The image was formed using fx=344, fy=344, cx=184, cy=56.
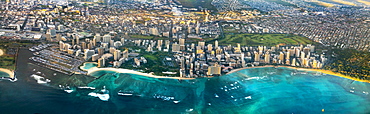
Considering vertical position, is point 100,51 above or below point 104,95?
above

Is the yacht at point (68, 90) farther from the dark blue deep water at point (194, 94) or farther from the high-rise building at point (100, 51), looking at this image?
the high-rise building at point (100, 51)

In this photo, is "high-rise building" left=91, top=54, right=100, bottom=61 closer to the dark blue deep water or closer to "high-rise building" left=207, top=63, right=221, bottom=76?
the dark blue deep water

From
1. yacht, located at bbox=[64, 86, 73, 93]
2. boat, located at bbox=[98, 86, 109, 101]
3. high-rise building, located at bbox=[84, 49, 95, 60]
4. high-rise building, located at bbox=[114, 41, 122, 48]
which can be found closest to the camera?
boat, located at bbox=[98, 86, 109, 101]

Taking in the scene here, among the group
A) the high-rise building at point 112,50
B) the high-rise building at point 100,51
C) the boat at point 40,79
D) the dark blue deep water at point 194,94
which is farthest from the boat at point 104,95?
the high-rise building at point 112,50

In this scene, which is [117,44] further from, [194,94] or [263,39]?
[263,39]

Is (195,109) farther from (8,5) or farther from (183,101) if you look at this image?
(8,5)

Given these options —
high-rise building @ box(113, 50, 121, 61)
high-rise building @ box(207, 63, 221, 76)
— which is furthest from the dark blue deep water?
high-rise building @ box(113, 50, 121, 61)

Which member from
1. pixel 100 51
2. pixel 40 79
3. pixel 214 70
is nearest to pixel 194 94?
pixel 214 70

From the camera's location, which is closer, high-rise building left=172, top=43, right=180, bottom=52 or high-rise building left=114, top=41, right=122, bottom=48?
high-rise building left=172, top=43, right=180, bottom=52
